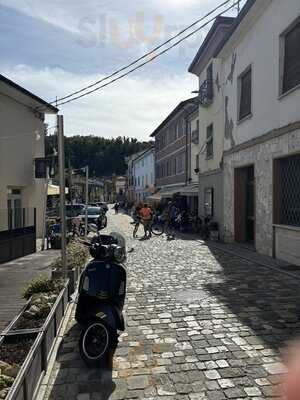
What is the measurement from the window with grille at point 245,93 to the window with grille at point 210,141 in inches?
171

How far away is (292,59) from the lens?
33.3ft

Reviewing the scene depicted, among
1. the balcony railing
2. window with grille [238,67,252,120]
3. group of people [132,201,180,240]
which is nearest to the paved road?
window with grille [238,67,252,120]

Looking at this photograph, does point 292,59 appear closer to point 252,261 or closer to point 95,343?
point 252,261

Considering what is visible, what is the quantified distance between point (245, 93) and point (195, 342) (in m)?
10.9

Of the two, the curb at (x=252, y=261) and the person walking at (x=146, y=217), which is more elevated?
the person walking at (x=146, y=217)

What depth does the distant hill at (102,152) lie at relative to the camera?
291ft

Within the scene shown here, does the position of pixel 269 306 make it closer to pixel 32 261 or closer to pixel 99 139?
pixel 32 261

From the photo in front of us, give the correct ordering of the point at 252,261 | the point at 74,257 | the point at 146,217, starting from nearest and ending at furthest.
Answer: the point at 74,257 → the point at 252,261 → the point at 146,217

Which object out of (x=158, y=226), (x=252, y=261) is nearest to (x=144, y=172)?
(x=158, y=226)

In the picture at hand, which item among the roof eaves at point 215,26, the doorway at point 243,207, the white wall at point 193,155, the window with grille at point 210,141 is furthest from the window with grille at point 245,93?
the white wall at point 193,155

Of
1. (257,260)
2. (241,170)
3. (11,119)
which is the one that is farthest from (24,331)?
(11,119)

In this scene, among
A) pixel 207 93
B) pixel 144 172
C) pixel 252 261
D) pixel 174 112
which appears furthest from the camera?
pixel 144 172

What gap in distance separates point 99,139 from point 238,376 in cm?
9072

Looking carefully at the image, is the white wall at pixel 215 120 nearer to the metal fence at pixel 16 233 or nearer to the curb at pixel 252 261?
the curb at pixel 252 261
